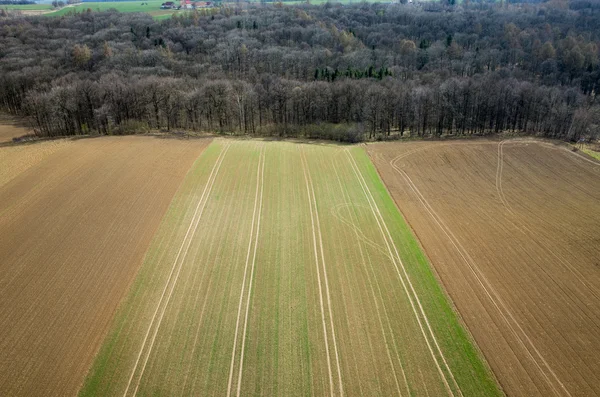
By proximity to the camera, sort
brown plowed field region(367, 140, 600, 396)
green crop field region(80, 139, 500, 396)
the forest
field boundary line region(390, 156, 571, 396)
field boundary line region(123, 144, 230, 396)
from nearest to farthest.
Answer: green crop field region(80, 139, 500, 396)
field boundary line region(123, 144, 230, 396)
field boundary line region(390, 156, 571, 396)
brown plowed field region(367, 140, 600, 396)
the forest

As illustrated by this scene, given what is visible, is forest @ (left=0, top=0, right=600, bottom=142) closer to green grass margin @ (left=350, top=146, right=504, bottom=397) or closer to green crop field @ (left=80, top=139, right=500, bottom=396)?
green crop field @ (left=80, top=139, right=500, bottom=396)

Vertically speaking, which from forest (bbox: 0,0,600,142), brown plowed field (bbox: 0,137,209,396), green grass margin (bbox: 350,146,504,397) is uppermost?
forest (bbox: 0,0,600,142)

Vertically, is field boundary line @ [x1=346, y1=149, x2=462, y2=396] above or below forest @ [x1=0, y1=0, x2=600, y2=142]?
below

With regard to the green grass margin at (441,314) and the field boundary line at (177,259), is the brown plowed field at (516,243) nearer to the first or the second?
the green grass margin at (441,314)

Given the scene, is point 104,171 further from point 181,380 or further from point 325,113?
point 325,113

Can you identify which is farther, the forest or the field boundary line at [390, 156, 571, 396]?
the forest

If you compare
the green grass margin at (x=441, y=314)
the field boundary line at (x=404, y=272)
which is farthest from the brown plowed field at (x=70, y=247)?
the green grass margin at (x=441, y=314)

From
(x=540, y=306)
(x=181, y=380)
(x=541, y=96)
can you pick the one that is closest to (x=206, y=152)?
(x=181, y=380)

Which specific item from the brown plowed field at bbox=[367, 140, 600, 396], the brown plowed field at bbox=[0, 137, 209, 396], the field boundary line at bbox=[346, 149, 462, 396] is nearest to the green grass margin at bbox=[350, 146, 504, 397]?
the field boundary line at bbox=[346, 149, 462, 396]
